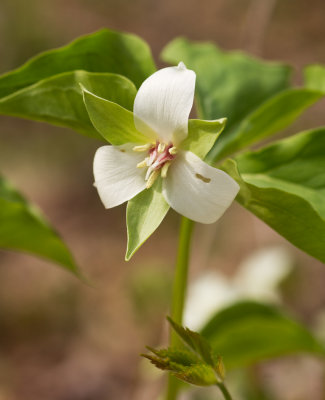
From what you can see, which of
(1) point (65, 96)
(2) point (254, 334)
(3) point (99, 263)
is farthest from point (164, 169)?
(3) point (99, 263)

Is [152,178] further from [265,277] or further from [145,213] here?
[265,277]

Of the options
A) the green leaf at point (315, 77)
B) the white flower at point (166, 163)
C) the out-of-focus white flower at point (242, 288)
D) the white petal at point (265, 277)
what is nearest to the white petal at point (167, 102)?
the white flower at point (166, 163)

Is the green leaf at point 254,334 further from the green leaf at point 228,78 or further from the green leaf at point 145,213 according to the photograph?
the green leaf at point 145,213

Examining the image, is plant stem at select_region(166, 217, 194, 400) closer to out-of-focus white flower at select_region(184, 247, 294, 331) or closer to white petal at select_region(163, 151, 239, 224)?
white petal at select_region(163, 151, 239, 224)

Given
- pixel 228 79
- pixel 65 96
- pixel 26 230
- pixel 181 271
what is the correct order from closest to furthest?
pixel 65 96
pixel 181 271
pixel 26 230
pixel 228 79

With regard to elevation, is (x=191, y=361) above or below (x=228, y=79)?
below

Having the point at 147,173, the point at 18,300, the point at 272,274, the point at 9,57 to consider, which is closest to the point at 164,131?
the point at 147,173
